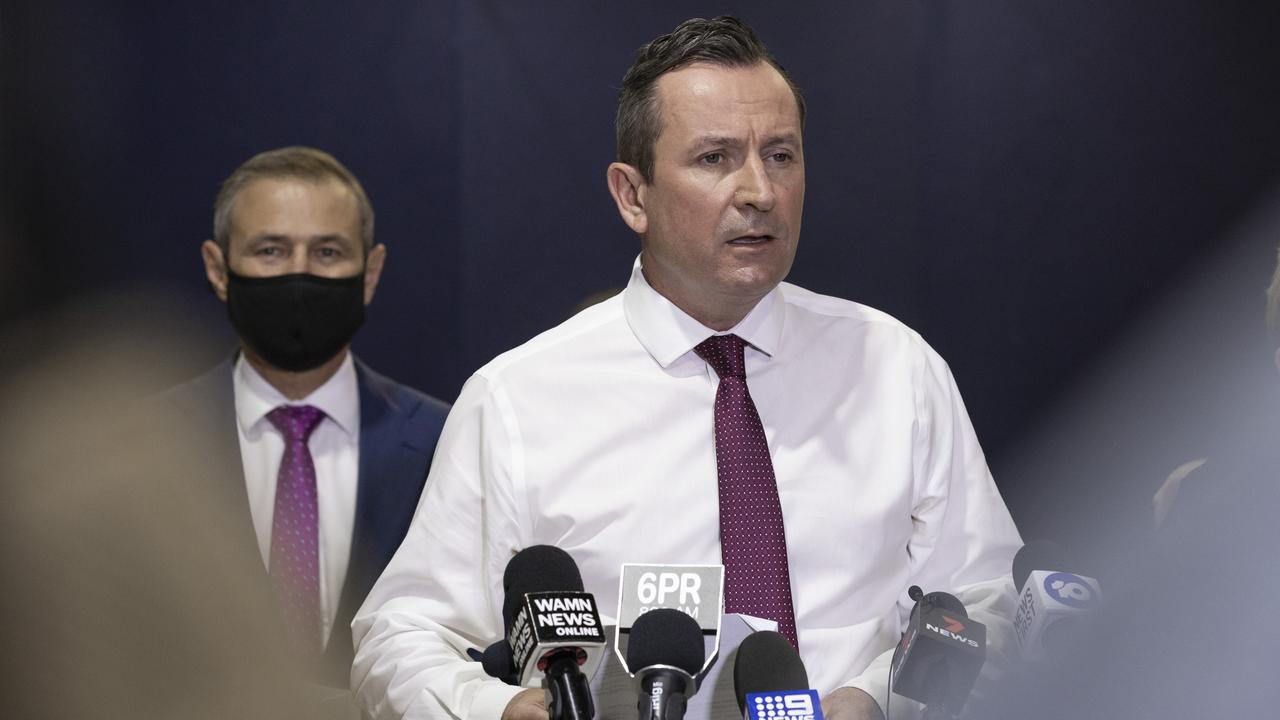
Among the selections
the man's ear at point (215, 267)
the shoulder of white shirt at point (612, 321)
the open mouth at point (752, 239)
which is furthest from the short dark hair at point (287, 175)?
the open mouth at point (752, 239)

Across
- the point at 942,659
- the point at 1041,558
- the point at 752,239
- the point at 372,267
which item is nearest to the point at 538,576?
the point at 942,659

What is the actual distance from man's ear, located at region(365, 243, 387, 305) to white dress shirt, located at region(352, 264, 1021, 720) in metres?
0.85

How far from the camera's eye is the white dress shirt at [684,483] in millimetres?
2250

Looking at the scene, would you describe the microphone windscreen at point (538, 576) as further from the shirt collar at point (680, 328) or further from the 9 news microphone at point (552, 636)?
the shirt collar at point (680, 328)

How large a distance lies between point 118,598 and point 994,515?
1697mm

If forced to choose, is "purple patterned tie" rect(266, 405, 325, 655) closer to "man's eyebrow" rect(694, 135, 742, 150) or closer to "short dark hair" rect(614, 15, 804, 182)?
"short dark hair" rect(614, 15, 804, 182)

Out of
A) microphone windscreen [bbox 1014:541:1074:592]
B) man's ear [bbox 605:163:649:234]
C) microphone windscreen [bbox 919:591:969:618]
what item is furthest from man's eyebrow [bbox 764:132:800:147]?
microphone windscreen [bbox 919:591:969:618]

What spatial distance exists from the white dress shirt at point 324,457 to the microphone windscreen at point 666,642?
1591mm

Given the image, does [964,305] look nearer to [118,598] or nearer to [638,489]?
[638,489]

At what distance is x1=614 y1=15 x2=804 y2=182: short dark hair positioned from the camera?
7.65 ft

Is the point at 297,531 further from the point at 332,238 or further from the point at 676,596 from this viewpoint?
the point at 676,596

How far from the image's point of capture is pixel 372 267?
10.5 ft

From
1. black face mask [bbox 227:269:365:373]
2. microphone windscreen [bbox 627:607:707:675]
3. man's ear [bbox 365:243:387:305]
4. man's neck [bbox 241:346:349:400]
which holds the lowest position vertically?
microphone windscreen [bbox 627:607:707:675]

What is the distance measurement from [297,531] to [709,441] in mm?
1045
